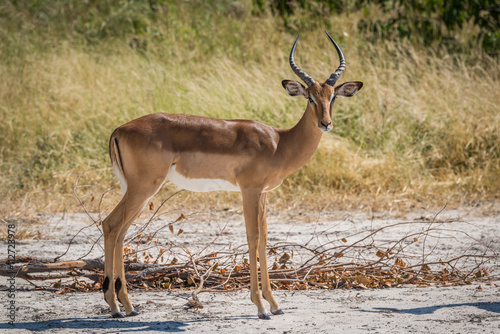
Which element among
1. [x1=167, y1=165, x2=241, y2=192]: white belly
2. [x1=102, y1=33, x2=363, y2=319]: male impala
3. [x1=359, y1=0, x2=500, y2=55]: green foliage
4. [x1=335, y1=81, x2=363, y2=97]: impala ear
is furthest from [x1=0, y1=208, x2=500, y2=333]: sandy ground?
[x1=359, y1=0, x2=500, y2=55]: green foliage

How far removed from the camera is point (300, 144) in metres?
4.81

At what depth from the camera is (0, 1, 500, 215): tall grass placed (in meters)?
8.83

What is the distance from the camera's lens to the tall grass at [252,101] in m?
8.83

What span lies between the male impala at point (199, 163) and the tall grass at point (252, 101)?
3550 millimetres

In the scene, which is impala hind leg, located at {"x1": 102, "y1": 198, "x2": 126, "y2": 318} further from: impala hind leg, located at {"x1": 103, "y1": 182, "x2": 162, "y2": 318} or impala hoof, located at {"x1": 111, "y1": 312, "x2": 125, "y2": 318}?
impala hoof, located at {"x1": 111, "y1": 312, "x2": 125, "y2": 318}

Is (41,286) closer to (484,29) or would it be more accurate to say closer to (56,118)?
(56,118)

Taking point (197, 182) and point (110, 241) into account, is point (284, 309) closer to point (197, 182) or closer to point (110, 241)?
A: point (197, 182)

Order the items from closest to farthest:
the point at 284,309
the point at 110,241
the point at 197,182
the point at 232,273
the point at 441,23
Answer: the point at 110,241, the point at 197,182, the point at 284,309, the point at 232,273, the point at 441,23

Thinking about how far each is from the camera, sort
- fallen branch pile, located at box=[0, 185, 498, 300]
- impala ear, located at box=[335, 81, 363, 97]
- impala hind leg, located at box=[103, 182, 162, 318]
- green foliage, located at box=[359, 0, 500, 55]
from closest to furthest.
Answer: impala hind leg, located at box=[103, 182, 162, 318], impala ear, located at box=[335, 81, 363, 97], fallen branch pile, located at box=[0, 185, 498, 300], green foliage, located at box=[359, 0, 500, 55]

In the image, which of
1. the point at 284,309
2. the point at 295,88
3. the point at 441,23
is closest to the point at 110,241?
the point at 284,309

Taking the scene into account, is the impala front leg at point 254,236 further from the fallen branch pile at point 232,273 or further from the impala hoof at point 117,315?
the impala hoof at point 117,315

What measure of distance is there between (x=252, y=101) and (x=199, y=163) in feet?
18.9

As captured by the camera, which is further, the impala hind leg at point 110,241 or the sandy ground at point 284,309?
the impala hind leg at point 110,241

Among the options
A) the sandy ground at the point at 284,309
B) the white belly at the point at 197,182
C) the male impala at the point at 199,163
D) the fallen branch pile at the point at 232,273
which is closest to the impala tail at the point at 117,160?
the male impala at the point at 199,163
